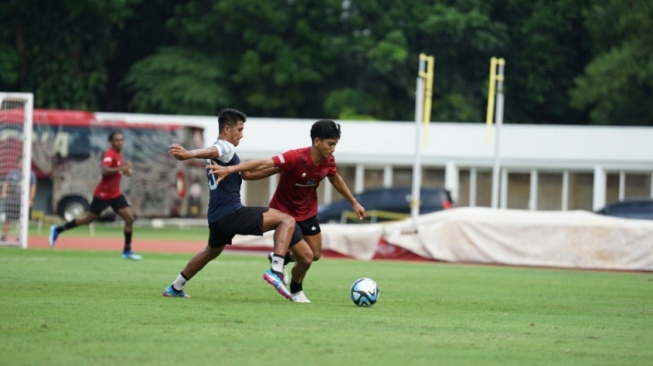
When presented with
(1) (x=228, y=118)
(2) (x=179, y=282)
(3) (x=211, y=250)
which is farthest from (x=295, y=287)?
(1) (x=228, y=118)

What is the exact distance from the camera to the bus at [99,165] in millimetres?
43125

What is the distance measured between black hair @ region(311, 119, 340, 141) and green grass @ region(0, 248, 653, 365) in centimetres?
178

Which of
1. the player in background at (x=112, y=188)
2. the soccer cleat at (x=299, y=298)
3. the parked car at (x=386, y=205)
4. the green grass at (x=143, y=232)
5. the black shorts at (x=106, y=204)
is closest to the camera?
the soccer cleat at (x=299, y=298)

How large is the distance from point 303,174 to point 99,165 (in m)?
30.6

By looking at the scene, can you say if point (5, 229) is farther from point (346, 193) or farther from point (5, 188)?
point (346, 193)

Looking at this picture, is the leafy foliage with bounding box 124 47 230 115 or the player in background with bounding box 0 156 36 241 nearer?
the player in background with bounding box 0 156 36 241

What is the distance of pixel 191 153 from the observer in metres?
12.5

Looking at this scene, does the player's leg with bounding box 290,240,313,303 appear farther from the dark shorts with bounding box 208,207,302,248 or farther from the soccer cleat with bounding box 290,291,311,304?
the dark shorts with bounding box 208,207,302,248

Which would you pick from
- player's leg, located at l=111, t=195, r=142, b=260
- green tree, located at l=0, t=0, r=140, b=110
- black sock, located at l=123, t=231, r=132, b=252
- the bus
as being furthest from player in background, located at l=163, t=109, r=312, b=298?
green tree, located at l=0, t=0, r=140, b=110

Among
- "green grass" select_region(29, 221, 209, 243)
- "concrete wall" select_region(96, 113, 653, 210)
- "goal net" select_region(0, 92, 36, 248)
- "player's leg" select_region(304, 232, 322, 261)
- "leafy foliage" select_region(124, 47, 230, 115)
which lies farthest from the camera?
"leafy foliage" select_region(124, 47, 230, 115)

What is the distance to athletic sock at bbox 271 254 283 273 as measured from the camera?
13.3m

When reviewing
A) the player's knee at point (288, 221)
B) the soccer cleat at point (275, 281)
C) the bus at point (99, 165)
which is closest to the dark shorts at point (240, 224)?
the player's knee at point (288, 221)

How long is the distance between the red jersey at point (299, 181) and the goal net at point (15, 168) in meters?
11.7

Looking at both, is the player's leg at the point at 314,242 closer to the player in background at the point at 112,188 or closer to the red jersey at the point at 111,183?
the player in background at the point at 112,188
